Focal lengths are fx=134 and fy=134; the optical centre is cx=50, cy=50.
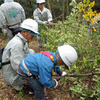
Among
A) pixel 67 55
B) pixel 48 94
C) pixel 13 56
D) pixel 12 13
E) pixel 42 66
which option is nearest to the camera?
pixel 67 55

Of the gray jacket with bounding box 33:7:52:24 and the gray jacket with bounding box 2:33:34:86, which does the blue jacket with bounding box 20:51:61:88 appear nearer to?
the gray jacket with bounding box 2:33:34:86

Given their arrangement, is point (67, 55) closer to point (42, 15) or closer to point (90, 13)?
point (90, 13)

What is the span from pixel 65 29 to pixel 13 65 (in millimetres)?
1571

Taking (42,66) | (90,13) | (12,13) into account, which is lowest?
(42,66)

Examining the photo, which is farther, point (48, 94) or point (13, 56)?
point (48, 94)

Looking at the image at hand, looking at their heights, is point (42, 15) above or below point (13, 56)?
above

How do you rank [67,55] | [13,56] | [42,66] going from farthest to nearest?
[13,56], [42,66], [67,55]

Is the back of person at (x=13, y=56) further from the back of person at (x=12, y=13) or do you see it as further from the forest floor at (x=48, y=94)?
the back of person at (x=12, y=13)

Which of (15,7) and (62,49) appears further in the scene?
(15,7)

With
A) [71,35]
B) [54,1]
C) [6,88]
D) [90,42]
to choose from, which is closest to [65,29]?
[71,35]

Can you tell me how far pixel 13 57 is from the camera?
2.32 m

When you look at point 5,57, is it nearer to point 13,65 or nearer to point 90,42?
point 13,65

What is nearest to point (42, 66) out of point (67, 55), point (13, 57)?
point (67, 55)

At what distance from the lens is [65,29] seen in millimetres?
3270
